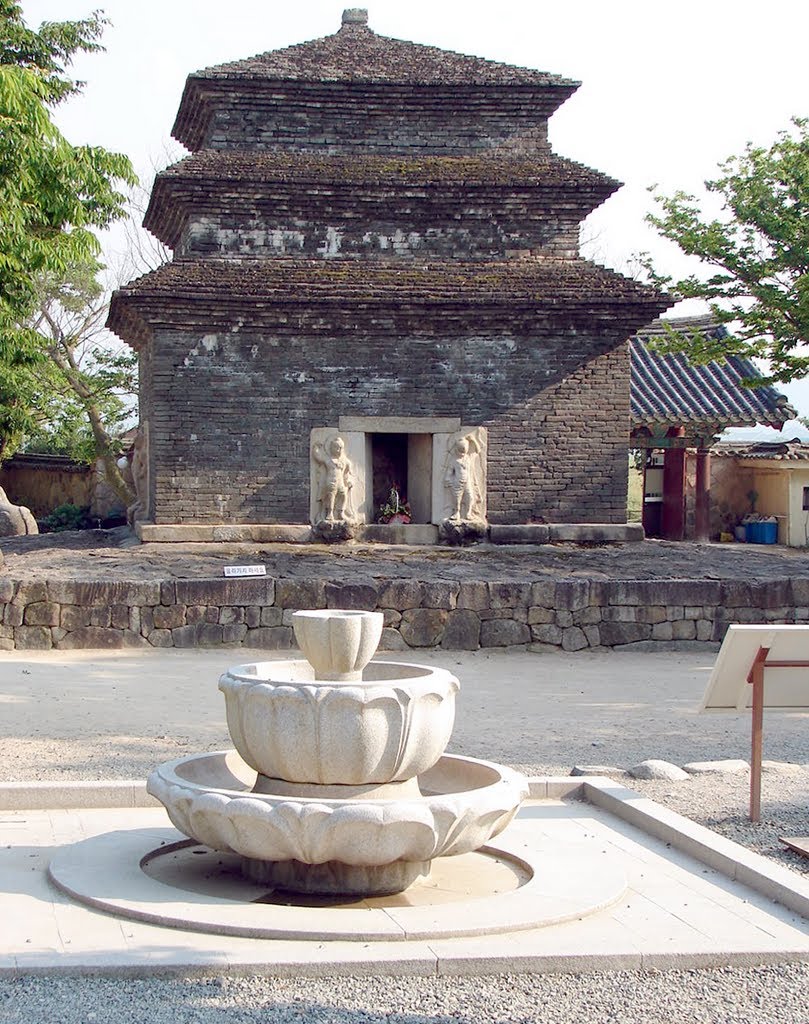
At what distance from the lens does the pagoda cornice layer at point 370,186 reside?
18.7m

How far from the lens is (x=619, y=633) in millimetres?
15125

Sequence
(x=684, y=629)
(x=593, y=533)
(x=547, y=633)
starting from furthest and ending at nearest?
(x=593, y=533) → (x=684, y=629) → (x=547, y=633)

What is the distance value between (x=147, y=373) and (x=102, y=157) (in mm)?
7531

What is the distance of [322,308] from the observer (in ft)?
A: 59.9

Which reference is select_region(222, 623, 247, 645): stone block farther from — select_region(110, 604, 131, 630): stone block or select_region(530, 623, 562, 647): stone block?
select_region(530, 623, 562, 647): stone block

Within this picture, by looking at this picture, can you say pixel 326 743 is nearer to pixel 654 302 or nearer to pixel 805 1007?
pixel 805 1007

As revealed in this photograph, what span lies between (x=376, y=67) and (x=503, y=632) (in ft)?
31.4

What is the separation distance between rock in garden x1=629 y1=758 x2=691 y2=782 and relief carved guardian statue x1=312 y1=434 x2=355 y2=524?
9844 mm

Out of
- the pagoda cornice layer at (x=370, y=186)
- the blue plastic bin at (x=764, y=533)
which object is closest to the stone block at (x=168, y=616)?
the pagoda cornice layer at (x=370, y=186)

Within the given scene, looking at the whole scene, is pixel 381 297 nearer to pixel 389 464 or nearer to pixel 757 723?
pixel 389 464

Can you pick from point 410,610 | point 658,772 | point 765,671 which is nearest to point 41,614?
point 410,610

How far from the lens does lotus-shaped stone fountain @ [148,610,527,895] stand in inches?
218

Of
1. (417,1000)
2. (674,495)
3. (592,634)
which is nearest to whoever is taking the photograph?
(417,1000)

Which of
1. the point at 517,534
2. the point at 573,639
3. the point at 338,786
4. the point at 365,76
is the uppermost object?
the point at 365,76
